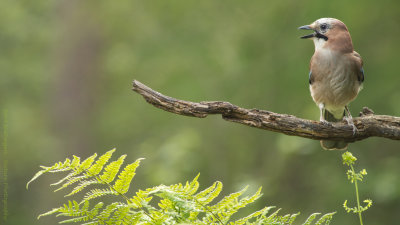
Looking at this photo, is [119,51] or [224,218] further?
[119,51]

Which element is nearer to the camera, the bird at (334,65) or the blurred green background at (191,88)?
the bird at (334,65)

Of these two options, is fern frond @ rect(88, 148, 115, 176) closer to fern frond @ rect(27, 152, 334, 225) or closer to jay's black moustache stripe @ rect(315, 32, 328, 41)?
fern frond @ rect(27, 152, 334, 225)

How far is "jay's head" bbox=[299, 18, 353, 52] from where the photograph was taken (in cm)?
586

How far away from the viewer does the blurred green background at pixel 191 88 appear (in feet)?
32.6

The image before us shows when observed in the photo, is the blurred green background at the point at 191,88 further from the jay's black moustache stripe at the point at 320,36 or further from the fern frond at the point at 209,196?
the fern frond at the point at 209,196

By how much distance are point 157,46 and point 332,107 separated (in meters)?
7.16

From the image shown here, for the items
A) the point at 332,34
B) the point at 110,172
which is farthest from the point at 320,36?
the point at 110,172

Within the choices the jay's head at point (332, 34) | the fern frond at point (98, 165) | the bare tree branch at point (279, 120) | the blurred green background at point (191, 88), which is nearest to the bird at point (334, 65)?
the jay's head at point (332, 34)

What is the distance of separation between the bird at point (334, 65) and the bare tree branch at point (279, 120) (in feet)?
4.25

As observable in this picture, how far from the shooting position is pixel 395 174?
936 centimetres

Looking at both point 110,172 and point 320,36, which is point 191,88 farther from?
point 110,172

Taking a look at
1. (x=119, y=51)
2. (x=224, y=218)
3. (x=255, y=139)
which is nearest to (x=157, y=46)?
(x=119, y=51)

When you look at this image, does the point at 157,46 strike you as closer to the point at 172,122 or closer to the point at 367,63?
the point at 172,122

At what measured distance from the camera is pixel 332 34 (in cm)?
591
